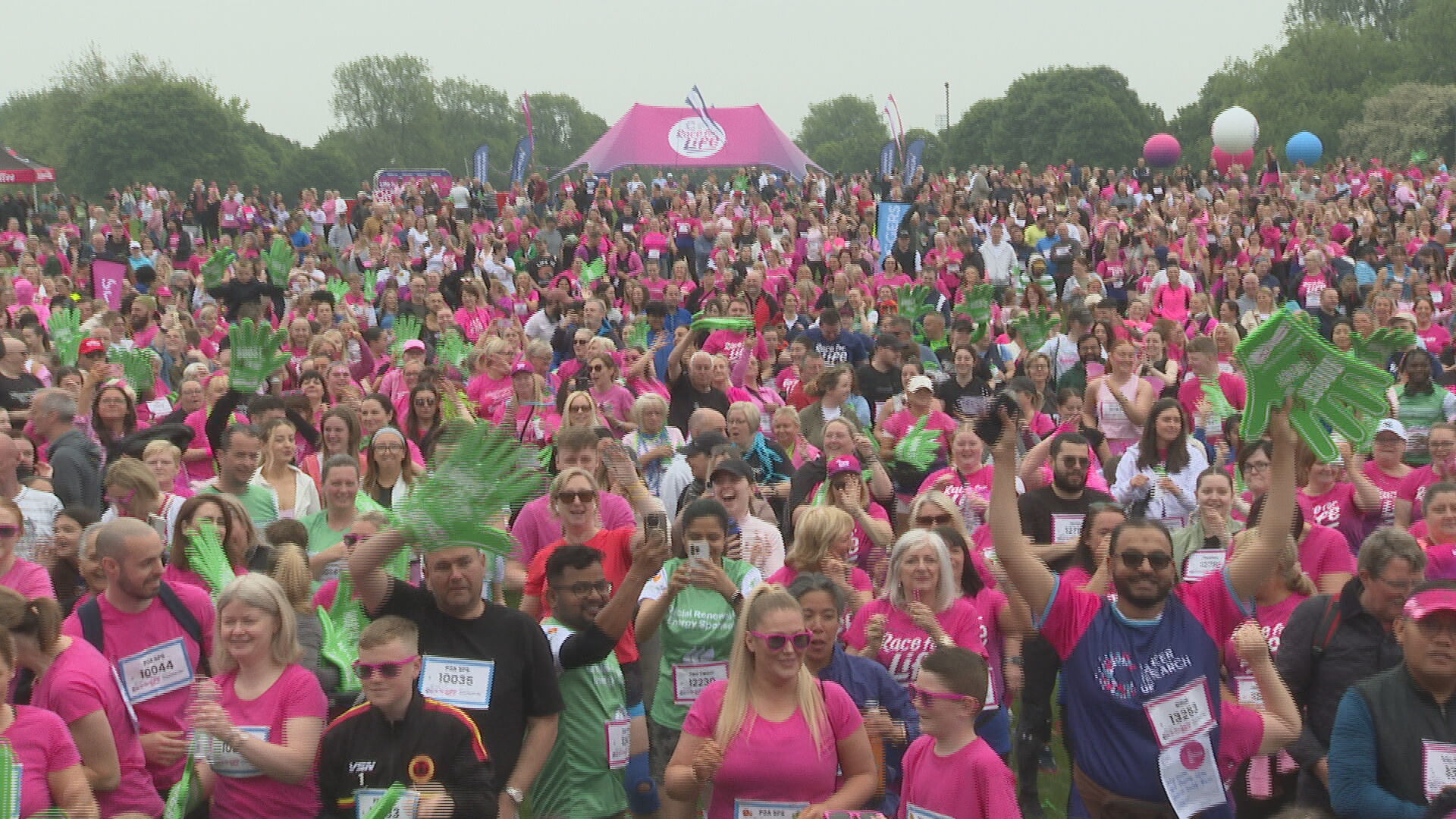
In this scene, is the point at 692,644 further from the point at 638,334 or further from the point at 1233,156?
the point at 1233,156

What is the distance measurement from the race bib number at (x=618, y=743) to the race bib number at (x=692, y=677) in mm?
358

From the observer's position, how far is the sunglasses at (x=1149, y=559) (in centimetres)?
434

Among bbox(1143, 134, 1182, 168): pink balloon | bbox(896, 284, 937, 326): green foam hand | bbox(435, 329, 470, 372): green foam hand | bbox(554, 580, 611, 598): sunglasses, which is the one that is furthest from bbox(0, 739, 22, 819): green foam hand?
bbox(1143, 134, 1182, 168): pink balloon

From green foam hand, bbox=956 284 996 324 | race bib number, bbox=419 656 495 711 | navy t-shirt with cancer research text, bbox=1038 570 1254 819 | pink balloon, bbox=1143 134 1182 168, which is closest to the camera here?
navy t-shirt with cancer research text, bbox=1038 570 1254 819

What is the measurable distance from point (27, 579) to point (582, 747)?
212cm

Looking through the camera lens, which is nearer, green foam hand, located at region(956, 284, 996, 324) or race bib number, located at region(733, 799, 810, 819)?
race bib number, located at region(733, 799, 810, 819)

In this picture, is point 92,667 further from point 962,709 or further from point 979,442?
point 979,442

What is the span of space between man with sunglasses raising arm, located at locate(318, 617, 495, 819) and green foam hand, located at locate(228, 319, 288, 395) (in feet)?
18.2

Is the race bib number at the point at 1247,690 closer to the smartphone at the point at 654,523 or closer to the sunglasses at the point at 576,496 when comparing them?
the smartphone at the point at 654,523

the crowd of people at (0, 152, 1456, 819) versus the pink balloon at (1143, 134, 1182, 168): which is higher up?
the crowd of people at (0, 152, 1456, 819)

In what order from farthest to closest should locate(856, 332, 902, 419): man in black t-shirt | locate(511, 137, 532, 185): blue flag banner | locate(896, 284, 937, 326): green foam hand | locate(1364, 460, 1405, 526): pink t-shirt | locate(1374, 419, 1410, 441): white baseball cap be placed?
locate(511, 137, 532, 185): blue flag banner, locate(896, 284, 937, 326): green foam hand, locate(856, 332, 902, 419): man in black t-shirt, locate(1374, 419, 1410, 441): white baseball cap, locate(1364, 460, 1405, 526): pink t-shirt

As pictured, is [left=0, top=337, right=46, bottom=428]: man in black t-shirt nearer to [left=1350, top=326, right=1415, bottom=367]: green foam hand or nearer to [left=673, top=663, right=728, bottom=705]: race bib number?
[left=673, top=663, right=728, bottom=705]: race bib number

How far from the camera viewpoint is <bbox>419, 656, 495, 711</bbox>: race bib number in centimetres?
448

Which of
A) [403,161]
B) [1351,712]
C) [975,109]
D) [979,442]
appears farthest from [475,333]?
[403,161]
